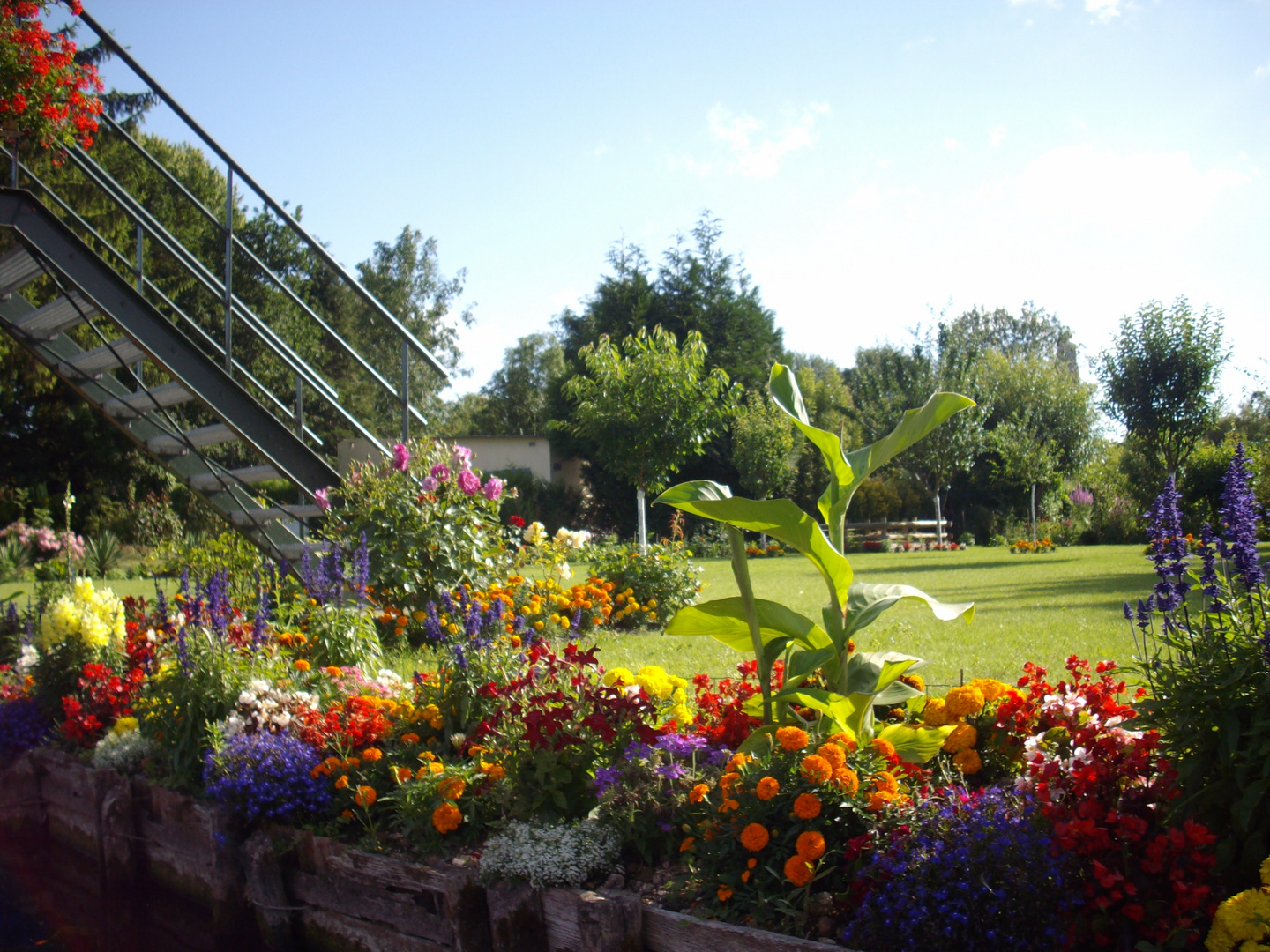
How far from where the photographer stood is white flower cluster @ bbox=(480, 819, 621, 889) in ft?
8.66

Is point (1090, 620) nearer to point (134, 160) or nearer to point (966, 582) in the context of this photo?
point (966, 582)

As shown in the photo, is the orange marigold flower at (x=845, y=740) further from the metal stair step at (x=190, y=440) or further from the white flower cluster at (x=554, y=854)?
the metal stair step at (x=190, y=440)

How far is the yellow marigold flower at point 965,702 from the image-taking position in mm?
2859

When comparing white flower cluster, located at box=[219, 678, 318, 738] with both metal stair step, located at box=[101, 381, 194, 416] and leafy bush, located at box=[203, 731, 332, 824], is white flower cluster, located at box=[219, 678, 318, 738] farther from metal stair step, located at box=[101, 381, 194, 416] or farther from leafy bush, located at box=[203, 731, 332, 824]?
metal stair step, located at box=[101, 381, 194, 416]

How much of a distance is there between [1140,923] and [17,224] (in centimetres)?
685

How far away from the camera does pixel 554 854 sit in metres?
2.66

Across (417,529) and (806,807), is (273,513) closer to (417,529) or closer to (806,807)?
(417,529)

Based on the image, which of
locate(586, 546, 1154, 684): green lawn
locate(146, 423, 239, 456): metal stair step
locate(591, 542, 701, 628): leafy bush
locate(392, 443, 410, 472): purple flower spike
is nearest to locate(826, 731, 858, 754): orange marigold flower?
locate(586, 546, 1154, 684): green lawn

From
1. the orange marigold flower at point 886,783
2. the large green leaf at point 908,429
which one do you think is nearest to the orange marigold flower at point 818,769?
the orange marigold flower at point 886,783

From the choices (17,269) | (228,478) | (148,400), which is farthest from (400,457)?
(17,269)

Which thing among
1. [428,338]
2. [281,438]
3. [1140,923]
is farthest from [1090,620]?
[428,338]

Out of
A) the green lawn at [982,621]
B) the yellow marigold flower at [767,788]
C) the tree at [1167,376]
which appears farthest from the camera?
the tree at [1167,376]

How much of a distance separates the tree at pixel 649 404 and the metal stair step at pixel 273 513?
7.62m

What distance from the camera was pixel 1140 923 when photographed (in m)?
2.03
